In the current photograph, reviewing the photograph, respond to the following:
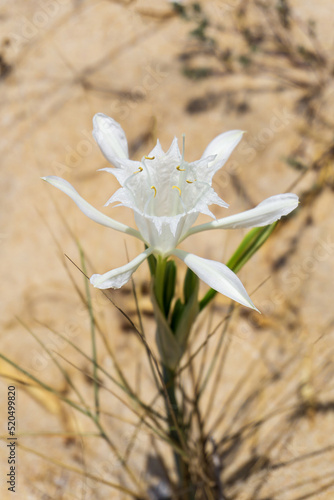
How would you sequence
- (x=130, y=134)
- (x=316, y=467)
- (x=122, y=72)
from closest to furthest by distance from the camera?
(x=316, y=467), (x=130, y=134), (x=122, y=72)

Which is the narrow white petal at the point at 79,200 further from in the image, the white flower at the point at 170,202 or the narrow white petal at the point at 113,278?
the narrow white petal at the point at 113,278

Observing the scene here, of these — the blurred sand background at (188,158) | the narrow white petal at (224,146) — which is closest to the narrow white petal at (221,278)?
the narrow white petal at (224,146)

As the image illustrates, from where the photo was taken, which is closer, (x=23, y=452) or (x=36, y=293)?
(x=23, y=452)

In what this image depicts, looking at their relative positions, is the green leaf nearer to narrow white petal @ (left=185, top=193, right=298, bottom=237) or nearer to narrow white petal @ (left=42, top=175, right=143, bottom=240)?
narrow white petal @ (left=185, top=193, right=298, bottom=237)

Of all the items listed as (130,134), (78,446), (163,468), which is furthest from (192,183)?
(130,134)

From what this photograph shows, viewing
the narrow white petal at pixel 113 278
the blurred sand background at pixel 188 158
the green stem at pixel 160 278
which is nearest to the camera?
the narrow white petal at pixel 113 278

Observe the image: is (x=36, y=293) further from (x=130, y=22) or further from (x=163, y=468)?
(x=130, y=22)
